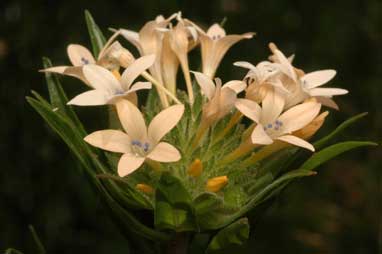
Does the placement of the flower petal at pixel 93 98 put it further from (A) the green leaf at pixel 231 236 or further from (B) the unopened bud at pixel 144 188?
(A) the green leaf at pixel 231 236

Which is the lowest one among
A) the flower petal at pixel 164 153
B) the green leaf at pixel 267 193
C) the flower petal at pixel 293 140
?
the green leaf at pixel 267 193

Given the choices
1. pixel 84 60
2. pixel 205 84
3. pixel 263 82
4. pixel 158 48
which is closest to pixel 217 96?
pixel 205 84

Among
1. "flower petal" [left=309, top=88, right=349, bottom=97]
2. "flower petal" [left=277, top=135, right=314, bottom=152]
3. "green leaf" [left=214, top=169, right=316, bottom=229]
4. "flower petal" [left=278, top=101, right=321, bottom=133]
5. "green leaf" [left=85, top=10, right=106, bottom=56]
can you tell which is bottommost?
"green leaf" [left=214, top=169, right=316, bottom=229]

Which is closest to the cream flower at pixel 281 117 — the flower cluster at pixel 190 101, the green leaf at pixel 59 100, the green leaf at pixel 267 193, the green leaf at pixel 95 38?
the flower cluster at pixel 190 101

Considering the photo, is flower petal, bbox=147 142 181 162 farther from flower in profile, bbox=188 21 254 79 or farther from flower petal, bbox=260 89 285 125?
flower in profile, bbox=188 21 254 79

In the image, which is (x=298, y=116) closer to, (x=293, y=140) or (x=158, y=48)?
(x=293, y=140)

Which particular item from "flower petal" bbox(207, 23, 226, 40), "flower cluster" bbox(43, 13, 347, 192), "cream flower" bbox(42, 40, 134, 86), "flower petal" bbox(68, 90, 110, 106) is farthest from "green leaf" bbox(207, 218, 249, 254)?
"flower petal" bbox(207, 23, 226, 40)
